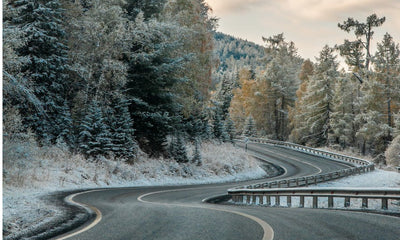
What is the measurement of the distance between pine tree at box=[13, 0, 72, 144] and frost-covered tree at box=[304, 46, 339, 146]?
4328cm

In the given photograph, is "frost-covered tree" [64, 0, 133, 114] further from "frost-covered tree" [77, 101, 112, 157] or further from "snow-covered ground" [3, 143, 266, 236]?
"snow-covered ground" [3, 143, 266, 236]

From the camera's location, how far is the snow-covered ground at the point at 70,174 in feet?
34.0

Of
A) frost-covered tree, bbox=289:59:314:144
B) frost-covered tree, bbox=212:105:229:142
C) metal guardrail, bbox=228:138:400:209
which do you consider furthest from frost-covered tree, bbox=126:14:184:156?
frost-covered tree, bbox=289:59:314:144

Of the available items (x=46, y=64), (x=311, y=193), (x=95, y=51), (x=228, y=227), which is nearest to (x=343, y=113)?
(x=95, y=51)

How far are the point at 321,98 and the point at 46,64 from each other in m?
46.5

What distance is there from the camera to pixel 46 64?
2333 cm

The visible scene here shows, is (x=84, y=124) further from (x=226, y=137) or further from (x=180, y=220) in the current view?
(x=226, y=137)

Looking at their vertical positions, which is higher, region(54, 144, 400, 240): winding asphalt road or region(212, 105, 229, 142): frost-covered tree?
region(212, 105, 229, 142): frost-covered tree

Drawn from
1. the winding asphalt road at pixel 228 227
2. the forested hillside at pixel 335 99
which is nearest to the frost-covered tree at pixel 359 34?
the forested hillside at pixel 335 99

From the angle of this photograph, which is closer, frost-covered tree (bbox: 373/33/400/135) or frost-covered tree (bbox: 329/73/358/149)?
frost-covered tree (bbox: 373/33/400/135)

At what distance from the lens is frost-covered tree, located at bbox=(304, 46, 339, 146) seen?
5826cm

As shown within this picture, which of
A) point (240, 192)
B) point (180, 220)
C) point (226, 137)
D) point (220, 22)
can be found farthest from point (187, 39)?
point (180, 220)

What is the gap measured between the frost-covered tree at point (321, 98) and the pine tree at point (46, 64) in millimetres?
43283

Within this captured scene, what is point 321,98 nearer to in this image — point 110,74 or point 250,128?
point 250,128
